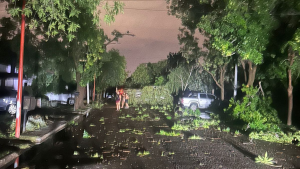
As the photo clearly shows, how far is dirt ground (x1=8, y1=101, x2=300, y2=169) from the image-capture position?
289 inches

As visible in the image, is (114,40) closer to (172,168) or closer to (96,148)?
(96,148)

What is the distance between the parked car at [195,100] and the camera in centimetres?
2491

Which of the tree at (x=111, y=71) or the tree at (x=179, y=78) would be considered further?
the tree at (x=179, y=78)

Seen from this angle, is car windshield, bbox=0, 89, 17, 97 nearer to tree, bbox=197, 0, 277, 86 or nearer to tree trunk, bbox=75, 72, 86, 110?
tree trunk, bbox=75, 72, 86, 110

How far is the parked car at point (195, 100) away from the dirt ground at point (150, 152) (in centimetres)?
1269

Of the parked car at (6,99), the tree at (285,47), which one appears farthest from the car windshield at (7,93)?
the tree at (285,47)

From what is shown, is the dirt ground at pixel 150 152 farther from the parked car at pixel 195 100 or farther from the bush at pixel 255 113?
the parked car at pixel 195 100

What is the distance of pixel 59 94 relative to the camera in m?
28.7

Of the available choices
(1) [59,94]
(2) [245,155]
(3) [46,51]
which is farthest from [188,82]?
(2) [245,155]

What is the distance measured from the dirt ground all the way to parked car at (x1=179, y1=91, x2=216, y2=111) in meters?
12.7

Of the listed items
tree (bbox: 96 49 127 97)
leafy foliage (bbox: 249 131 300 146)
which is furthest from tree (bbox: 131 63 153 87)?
leafy foliage (bbox: 249 131 300 146)

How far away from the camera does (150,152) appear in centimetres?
866

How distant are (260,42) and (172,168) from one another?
7.98 m

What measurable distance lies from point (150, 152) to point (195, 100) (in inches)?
670
